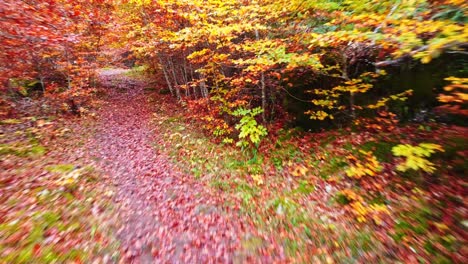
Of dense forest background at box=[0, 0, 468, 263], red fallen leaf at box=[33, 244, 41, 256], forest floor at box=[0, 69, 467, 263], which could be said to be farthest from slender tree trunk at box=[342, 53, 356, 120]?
red fallen leaf at box=[33, 244, 41, 256]

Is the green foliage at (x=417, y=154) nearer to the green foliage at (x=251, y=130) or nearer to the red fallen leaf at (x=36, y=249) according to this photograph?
the green foliage at (x=251, y=130)

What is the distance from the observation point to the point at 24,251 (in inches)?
162

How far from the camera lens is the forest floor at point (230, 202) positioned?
4289 mm

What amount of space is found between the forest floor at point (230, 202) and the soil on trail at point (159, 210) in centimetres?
3

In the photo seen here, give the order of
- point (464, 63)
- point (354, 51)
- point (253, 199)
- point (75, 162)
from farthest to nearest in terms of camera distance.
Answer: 1. point (75, 162)
2. point (354, 51)
3. point (253, 199)
4. point (464, 63)

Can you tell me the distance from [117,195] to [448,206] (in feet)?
23.4

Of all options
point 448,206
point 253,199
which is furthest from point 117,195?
point 448,206

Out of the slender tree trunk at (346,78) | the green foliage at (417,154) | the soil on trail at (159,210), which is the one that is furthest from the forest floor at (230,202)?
the slender tree trunk at (346,78)

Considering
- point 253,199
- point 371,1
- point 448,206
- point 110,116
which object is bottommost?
point 253,199

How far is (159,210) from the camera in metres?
6.16

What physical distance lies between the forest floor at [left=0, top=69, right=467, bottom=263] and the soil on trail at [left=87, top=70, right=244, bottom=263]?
0.10ft

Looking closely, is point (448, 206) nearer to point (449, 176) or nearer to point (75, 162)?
point (449, 176)

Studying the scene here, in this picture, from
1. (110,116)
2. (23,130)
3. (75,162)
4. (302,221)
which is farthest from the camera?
(110,116)

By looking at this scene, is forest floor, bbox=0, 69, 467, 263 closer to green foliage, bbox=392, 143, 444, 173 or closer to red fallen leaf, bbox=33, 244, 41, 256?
red fallen leaf, bbox=33, 244, 41, 256
